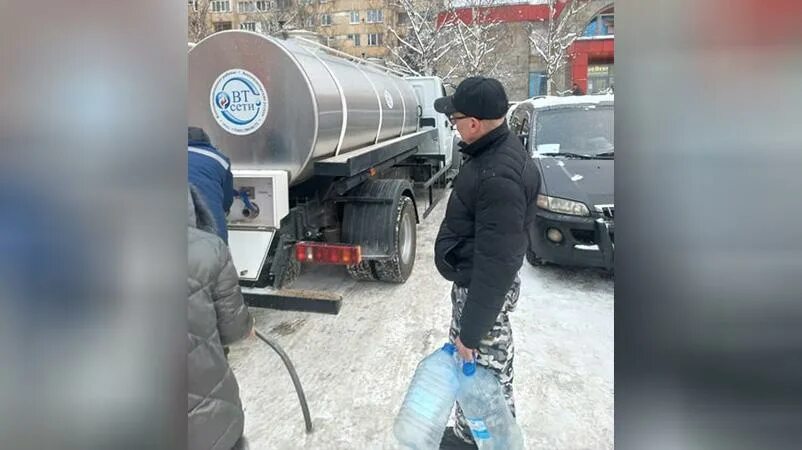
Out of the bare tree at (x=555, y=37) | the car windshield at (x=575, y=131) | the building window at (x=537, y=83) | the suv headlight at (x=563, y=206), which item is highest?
the bare tree at (x=555, y=37)

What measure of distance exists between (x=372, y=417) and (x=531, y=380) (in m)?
1.15

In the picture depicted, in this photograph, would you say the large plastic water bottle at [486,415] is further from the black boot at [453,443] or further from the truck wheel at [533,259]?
the truck wheel at [533,259]

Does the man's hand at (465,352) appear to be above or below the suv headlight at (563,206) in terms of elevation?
below

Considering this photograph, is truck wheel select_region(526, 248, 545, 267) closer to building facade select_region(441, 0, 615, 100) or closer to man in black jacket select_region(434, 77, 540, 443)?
man in black jacket select_region(434, 77, 540, 443)

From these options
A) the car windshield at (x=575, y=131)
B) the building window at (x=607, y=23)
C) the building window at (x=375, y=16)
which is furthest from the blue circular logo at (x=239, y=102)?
the building window at (x=375, y=16)

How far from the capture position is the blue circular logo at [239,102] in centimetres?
392

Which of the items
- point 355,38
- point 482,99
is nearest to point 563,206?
point 482,99

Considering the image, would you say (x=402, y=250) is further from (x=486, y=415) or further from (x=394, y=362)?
(x=486, y=415)

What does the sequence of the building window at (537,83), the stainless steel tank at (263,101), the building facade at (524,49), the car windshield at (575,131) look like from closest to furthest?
the stainless steel tank at (263,101) < the car windshield at (575,131) < the building facade at (524,49) < the building window at (537,83)

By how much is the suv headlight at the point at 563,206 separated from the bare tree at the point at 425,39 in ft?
76.3

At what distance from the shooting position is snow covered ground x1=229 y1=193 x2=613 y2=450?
2994mm

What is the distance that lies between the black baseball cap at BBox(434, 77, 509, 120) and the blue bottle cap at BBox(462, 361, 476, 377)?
1.12 meters
